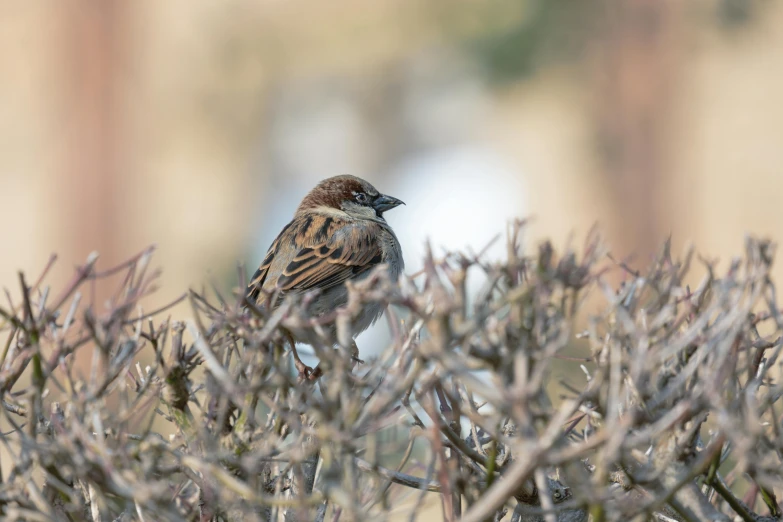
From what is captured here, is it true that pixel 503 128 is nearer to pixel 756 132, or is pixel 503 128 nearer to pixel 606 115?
pixel 606 115

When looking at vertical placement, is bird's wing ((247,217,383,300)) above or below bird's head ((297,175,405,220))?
below

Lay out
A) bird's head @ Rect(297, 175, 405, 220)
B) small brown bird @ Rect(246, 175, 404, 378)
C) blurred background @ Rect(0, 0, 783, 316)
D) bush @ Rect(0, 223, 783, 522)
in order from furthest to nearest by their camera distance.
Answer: blurred background @ Rect(0, 0, 783, 316) → bird's head @ Rect(297, 175, 405, 220) → small brown bird @ Rect(246, 175, 404, 378) → bush @ Rect(0, 223, 783, 522)

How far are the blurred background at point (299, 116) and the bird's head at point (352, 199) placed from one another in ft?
24.4

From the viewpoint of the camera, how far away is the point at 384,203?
5.25 metres

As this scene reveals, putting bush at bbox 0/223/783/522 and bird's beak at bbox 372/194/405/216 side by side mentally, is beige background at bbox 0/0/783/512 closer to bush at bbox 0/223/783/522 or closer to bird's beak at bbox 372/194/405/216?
bird's beak at bbox 372/194/405/216

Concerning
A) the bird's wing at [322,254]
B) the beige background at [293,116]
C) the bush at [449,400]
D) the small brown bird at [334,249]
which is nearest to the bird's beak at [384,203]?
the small brown bird at [334,249]

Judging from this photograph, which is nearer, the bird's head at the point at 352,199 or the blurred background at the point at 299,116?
the bird's head at the point at 352,199

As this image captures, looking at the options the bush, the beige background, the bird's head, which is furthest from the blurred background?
the bush

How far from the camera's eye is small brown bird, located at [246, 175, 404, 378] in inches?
169

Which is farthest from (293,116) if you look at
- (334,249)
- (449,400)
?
(449,400)

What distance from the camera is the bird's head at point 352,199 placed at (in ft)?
17.2

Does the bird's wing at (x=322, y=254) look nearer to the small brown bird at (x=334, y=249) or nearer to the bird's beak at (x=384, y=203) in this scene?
the small brown bird at (x=334, y=249)

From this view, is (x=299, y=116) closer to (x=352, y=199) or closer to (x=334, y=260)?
(x=352, y=199)

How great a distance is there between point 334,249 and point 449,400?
268cm
